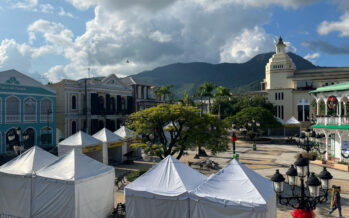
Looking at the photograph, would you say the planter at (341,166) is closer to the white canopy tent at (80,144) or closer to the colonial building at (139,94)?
the white canopy tent at (80,144)

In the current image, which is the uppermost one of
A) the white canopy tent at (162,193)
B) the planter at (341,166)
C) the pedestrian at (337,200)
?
the white canopy tent at (162,193)

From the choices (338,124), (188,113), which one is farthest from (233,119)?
(188,113)

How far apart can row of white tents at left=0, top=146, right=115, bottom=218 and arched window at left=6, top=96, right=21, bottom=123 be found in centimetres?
1807

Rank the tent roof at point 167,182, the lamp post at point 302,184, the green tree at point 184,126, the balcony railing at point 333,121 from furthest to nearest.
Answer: the balcony railing at point 333,121 → the green tree at point 184,126 → the tent roof at point 167,182 → the lamp post at point 302,184

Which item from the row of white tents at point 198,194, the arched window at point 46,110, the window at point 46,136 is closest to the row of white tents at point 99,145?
the row of white tents at point 198,194

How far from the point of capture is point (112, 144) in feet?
75.1

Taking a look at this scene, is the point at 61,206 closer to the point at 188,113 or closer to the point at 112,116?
the point at 188,113

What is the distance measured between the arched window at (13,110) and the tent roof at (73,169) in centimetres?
2011

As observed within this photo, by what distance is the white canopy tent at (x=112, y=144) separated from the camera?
22.0m

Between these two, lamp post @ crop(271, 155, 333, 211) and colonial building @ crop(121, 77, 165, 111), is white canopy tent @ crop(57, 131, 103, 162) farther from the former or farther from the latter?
colonial building @ crop(121, 77, 165, 111)

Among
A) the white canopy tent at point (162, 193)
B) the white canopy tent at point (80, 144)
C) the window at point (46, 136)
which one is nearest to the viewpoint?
the white canopy tent at point (162, 193)

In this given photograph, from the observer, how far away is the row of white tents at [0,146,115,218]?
10.3 metres

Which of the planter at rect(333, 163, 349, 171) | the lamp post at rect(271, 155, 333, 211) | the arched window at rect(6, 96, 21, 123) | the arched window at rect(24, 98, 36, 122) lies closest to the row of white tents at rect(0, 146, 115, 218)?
the lamp post at rect(271, 155, 333, 211)

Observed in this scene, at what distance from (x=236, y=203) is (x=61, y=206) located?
21.8 feet
